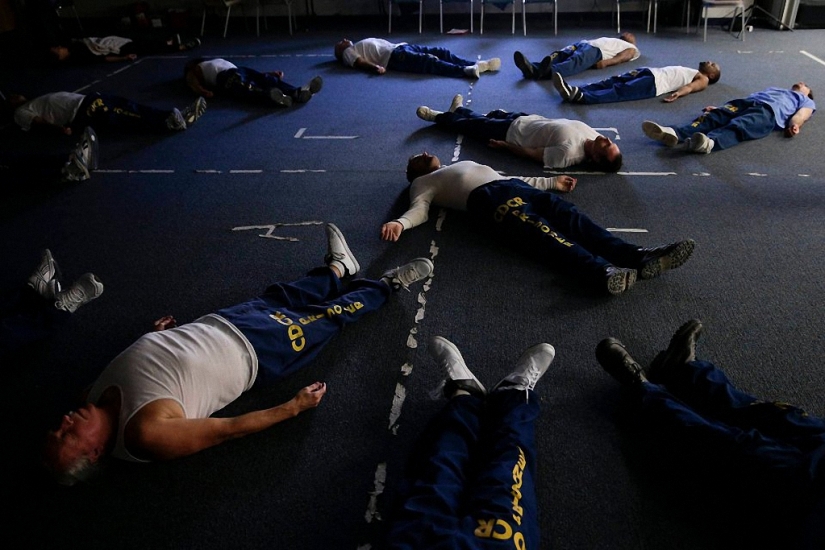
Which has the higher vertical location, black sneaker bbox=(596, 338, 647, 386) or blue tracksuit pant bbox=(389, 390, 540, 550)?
black sneaker bbox=(596, 338, 647, 386)

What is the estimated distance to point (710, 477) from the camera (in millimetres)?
1750

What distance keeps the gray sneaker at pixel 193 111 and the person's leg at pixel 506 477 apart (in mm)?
3741

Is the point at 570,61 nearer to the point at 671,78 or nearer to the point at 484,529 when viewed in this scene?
the point at 671,78

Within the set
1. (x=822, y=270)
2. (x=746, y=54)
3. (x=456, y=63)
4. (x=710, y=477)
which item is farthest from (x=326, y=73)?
(x=710, y=477)

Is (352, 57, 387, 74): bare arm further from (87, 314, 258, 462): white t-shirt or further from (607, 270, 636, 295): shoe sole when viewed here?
(87, 314, 258, 462): white t-shirt

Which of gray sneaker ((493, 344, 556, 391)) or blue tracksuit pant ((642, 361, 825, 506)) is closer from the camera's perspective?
blue tracksuit pant ((642, 361, 825, 506))

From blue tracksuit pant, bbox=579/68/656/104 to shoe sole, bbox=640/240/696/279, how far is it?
2470 mm

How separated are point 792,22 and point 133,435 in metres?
7.85

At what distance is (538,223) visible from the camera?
9.00 feet

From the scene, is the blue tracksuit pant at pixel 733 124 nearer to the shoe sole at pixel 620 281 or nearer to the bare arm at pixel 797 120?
the bare arm at pixel 797 120

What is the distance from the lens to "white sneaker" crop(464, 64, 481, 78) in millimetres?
5352

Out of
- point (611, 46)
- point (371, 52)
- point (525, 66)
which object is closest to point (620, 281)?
point (525, 66)

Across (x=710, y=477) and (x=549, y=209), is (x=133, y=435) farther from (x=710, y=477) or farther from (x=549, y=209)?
(x=549, y=209)

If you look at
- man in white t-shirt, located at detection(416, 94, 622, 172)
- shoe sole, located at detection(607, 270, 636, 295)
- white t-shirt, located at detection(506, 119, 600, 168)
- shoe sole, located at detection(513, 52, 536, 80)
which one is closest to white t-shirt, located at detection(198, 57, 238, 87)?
man in white t-shirt, located at detection(416, 94, 622, 172)
